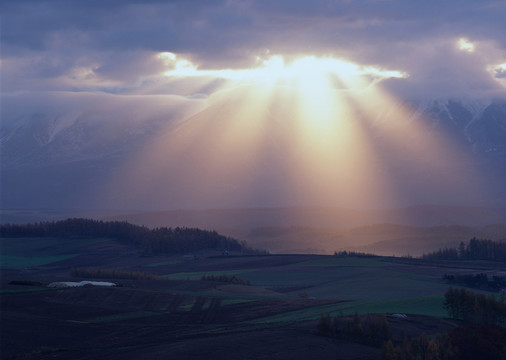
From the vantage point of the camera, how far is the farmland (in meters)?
48.5

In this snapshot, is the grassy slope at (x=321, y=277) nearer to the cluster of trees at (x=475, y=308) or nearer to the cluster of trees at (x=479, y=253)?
the cluster of trees at (x=475, y=308)

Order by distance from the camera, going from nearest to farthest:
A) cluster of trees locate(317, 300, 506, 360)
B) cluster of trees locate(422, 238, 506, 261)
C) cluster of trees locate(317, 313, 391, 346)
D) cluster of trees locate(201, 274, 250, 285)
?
cluster of trees locate(317, 300, 506, 360) → cluster of trees locate(317, 313, 391, 346) → cluster of trees locate(201, 274, 250, 285) → cluster of trees locate(422, 238, 506, 261)

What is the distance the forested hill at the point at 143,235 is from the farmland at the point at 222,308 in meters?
24.2

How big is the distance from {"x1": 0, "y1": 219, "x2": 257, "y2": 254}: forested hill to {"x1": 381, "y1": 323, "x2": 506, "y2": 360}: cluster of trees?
317 ft

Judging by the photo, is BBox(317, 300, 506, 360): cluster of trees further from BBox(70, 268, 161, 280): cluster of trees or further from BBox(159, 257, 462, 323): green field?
BBox(70, 268, 161, 280): cluster of trees

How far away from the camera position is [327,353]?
47.4 metres

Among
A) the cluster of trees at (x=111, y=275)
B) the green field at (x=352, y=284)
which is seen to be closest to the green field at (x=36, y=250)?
the cluster of trees at (x=111, y=275)

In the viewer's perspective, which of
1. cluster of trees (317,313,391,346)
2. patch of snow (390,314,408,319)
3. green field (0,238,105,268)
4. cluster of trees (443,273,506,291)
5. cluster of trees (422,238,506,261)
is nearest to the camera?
cluster of trees (317,313,391,346)

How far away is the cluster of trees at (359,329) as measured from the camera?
51.4m

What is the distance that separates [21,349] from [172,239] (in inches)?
3898

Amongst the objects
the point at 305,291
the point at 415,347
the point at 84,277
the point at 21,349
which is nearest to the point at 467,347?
the point at 415,347

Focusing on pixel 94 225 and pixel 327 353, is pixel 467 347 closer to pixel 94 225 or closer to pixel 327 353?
pixel 327 353

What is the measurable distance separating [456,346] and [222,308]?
80.9ft

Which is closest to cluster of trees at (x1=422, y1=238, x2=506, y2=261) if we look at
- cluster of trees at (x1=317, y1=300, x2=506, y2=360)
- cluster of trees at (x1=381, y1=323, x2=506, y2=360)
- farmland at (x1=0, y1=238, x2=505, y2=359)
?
farmland at (x1=0, y1=238, x2=505, y2=359)
